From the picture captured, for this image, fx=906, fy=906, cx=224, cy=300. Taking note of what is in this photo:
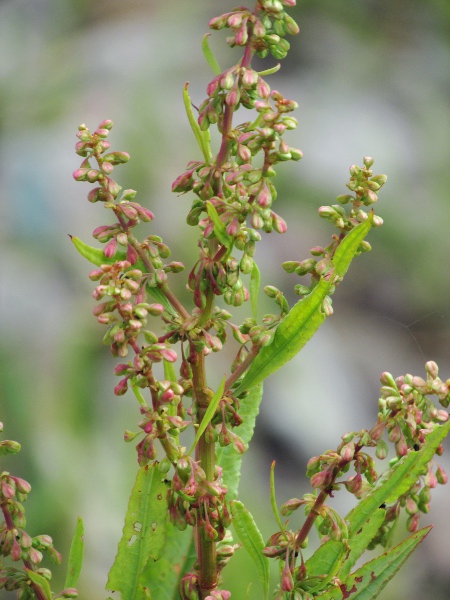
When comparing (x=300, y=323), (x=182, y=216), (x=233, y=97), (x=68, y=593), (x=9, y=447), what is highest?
(x=182, y=216)

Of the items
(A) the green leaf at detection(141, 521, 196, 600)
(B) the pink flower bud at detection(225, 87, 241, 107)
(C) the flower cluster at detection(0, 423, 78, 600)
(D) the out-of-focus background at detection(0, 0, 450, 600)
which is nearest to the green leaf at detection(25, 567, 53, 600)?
(C) the flower cluster at detection(0, 423, 78, 600)

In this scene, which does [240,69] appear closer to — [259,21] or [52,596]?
[259,21]

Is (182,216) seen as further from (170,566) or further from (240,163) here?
(240,163)

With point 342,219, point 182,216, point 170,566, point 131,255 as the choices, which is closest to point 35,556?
point 170,566

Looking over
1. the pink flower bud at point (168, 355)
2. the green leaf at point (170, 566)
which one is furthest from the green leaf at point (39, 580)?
the pink flower bud at point (168, 355)

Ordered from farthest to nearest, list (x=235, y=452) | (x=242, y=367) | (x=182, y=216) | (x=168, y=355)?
(x=182, y=216)
(x=235, y=452)
(x=242, y=367)
(x=168, y=355)

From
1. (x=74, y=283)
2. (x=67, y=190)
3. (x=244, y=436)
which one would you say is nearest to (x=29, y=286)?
(x=74, y=283)

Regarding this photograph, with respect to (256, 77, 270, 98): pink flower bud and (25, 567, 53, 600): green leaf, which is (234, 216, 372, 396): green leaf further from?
(25, 567, 53, 600): green leaf
